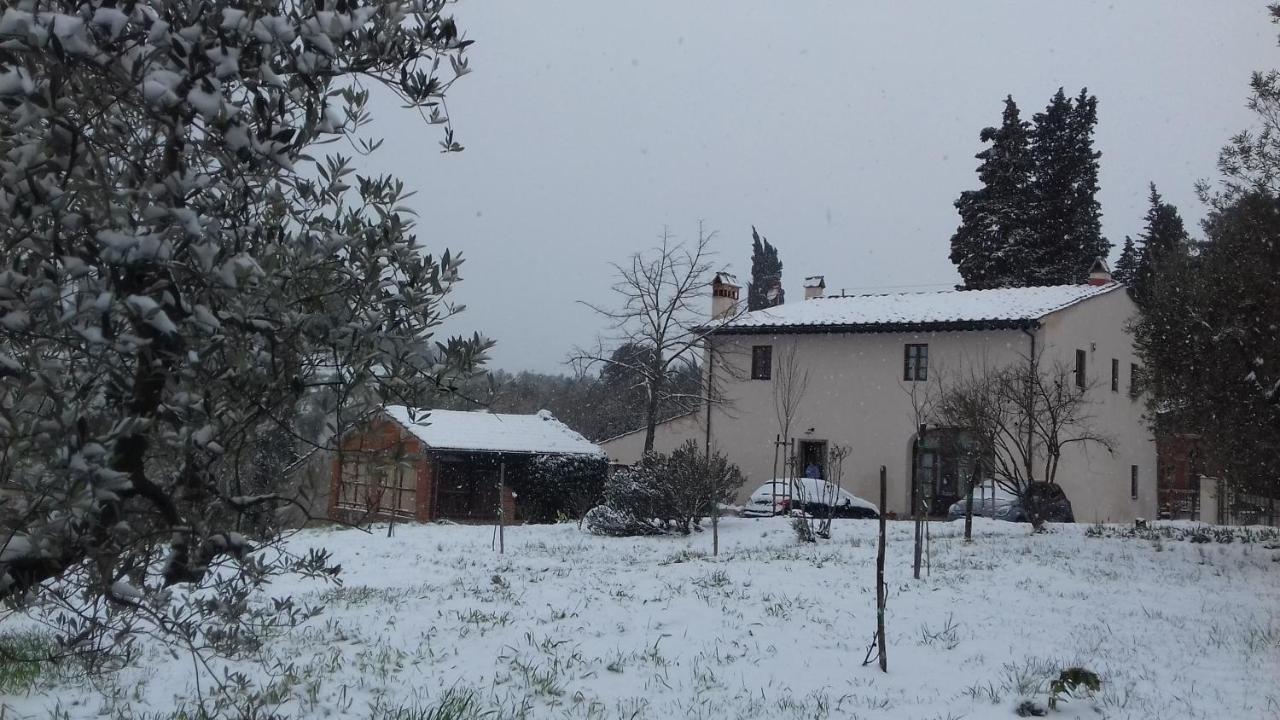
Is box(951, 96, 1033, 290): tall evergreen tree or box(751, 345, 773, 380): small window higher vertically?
box(951, 96, 1033, 290): tall evergreen tree

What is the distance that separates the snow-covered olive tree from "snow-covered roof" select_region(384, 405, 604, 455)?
24.5m

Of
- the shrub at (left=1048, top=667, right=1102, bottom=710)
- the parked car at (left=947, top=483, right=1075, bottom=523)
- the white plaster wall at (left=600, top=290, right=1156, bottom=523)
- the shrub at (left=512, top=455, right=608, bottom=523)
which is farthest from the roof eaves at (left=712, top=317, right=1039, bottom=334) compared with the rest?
the shrub at (left=1048, top=667, right=1102, bottom=710)

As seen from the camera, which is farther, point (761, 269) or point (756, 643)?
point (761, 269)

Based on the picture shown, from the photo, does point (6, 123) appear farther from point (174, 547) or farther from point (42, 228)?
point (174, 547)

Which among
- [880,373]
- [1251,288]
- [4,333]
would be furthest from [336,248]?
[880,373]

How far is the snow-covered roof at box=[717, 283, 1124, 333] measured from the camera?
86.8ft

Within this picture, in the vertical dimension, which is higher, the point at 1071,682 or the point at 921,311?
the point at 921,311

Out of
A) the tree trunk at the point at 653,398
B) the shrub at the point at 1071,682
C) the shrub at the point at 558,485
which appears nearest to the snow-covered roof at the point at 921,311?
the tree trunk at the point at 653,398

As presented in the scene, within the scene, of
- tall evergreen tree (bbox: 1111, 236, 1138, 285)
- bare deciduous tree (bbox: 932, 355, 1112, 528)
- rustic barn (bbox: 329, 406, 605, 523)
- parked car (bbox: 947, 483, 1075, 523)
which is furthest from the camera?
tall evergreen tree (bbox: 1111, 236, 1138, 285)

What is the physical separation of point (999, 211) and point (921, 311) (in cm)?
1271

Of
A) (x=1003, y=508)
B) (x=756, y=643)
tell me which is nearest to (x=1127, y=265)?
(x=1003, y=508)

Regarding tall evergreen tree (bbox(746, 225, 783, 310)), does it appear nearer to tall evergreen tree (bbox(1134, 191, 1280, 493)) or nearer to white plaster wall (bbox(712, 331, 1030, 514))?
white plaster wall (bbox(712, 331, 1030, 514))

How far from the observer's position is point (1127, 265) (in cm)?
4741

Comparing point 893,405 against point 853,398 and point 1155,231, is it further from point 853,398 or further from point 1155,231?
point 1155,231
